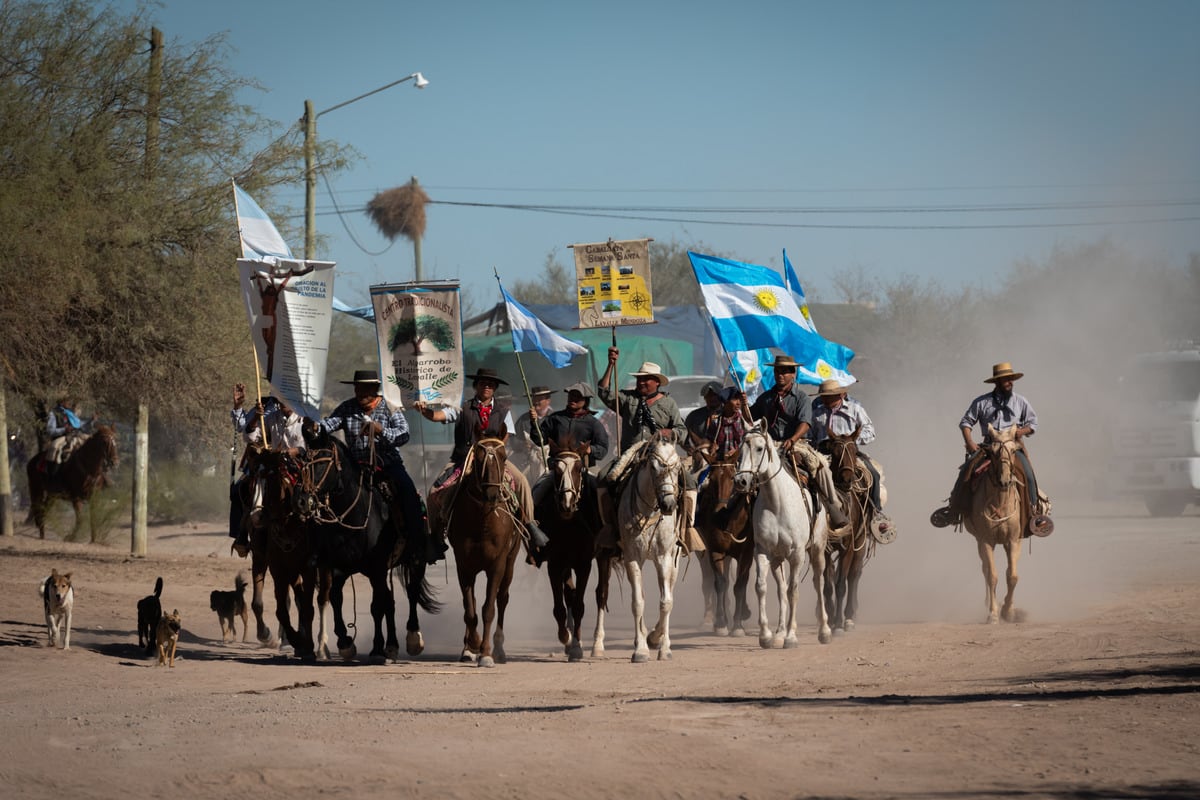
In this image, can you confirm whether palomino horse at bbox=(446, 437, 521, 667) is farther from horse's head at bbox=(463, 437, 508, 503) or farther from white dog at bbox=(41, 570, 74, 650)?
white dog at bbox=(41, 570, 74, 650)

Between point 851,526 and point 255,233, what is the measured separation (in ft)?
23.2

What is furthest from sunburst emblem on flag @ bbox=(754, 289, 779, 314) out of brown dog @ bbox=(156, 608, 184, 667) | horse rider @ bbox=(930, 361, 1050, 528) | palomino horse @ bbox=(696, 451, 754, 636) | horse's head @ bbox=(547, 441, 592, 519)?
brown dog @ bbox=(156, 608, 184, 667)

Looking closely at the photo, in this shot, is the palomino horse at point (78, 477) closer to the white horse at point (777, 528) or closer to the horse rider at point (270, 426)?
the horse rider at point (270, 426)

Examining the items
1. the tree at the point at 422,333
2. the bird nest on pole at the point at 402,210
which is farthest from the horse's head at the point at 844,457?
the bird nest on pole at the point at 402,210

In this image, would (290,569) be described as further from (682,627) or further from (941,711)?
(941,711)

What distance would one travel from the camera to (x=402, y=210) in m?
55.3

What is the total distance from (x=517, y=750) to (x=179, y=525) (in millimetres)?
27750

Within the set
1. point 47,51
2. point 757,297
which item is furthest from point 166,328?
point 757,297

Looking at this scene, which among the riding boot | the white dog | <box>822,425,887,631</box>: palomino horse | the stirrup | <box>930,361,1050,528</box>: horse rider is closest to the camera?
the riding boot

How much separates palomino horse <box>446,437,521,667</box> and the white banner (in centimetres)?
206

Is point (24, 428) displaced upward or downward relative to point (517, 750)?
upward

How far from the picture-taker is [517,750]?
944 cm

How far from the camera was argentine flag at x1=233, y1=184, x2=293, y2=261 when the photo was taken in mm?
16125

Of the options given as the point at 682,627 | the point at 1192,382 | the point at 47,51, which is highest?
the point at 47,51
